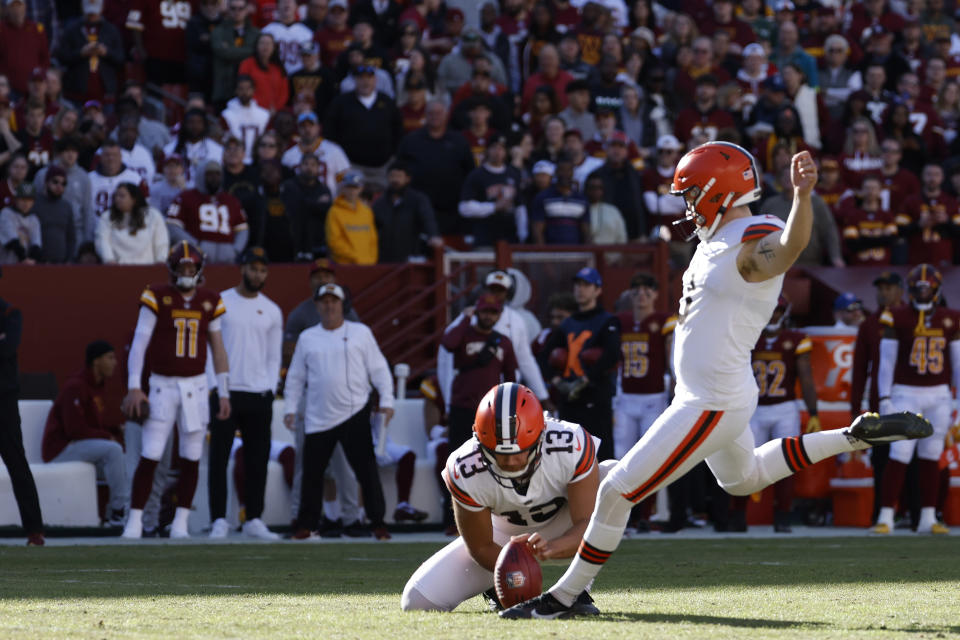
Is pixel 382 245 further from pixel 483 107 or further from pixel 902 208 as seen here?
pixel 902 208

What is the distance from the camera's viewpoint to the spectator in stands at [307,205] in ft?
46.1

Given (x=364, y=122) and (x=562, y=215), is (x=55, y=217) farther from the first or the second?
(x=562, y=215)

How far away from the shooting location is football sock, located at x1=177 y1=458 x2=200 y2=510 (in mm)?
11031

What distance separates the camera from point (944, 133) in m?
17.6

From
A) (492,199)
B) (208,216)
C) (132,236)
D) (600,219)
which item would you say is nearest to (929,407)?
(600,219)

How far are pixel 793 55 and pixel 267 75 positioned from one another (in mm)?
6268

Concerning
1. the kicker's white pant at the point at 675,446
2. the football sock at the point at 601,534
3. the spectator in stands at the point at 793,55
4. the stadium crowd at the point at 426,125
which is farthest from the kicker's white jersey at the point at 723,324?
the spectator in stands at the point at 793,55

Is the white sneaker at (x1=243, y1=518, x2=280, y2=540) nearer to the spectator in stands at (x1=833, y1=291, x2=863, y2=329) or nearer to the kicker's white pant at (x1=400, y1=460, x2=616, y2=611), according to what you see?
the kicker's white pant at (x1=400, y1=460, x2=616, y2=611)

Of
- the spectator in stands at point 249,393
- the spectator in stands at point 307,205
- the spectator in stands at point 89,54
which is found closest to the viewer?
the spectator in stands at point 249,393

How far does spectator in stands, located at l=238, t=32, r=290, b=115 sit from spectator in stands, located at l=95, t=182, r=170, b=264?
2.85 metres

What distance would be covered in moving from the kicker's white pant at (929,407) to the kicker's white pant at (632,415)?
1829 millimetres

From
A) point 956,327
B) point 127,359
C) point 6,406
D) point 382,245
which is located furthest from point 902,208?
point 6,406

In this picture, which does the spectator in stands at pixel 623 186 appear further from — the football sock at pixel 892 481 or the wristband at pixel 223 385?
the wristband at pixel 223 385

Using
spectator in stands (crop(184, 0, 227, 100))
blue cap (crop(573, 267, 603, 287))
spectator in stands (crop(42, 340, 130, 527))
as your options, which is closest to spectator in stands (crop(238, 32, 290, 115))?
spectator in stands (crop(184, 0, 227, 100))
